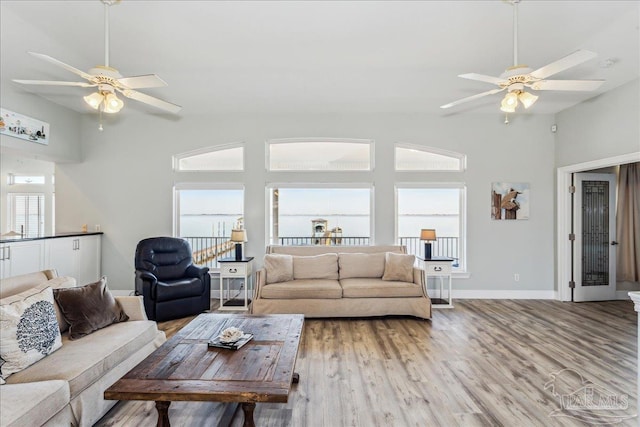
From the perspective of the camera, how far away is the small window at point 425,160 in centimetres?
564

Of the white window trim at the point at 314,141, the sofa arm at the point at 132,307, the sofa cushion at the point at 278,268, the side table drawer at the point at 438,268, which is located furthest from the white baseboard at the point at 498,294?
the sofa arm at the point at 132,307

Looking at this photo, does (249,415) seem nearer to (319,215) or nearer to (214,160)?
(319,215)

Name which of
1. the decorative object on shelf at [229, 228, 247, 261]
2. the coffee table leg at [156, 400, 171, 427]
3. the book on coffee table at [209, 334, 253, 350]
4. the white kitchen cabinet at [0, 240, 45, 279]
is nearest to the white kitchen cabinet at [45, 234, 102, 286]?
the white kitchen cabinet at [0, 240, 45, 279]

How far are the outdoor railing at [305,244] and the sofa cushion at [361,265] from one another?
80 cm

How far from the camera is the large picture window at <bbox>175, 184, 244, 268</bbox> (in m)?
5.71

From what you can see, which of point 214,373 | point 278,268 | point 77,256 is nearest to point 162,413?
point 214,373

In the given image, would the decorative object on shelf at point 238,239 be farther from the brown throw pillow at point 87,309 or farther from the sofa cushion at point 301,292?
the brown throw pillow at point 87,309

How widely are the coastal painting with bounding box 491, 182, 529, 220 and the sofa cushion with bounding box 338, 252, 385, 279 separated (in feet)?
7.71

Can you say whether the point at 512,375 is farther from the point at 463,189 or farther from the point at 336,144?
the point at 336,144

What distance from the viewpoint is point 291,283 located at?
14.9ft

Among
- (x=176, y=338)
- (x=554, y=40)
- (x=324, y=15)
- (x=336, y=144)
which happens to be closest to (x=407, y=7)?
(x=324, y=15)

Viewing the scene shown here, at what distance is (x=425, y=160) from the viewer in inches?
223

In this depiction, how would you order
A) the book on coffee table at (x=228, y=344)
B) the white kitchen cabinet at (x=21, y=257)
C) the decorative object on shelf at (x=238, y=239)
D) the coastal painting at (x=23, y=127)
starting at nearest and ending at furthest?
the book on coffee table at (x=228, y=344)
the white kitchen cabinet at (x=21, y=257)
the coastal painting at (x=23, y=127)
the decorative object on shelf at (x=238, y=239)

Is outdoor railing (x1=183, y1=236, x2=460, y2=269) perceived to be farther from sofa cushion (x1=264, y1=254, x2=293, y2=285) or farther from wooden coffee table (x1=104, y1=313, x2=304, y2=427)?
wooden coffee table (x1=104, y1=313, x2=304, y2=427)
